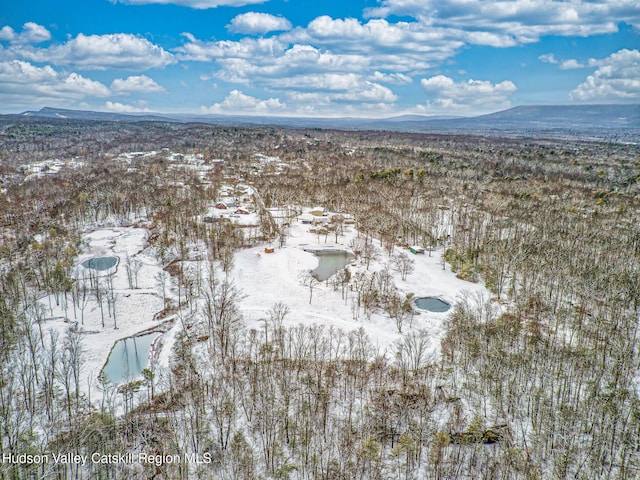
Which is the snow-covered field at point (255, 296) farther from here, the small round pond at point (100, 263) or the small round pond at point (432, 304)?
the small round pond at point (100, 263)

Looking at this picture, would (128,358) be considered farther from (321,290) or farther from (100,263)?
(100,263)

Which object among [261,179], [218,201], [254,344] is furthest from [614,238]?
[261,179]

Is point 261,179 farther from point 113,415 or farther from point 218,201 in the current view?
point 113,415

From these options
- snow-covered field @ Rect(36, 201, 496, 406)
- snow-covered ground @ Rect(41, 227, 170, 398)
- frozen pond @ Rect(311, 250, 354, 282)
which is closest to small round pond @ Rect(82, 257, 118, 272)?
snow-covered ground @ Rect(41, 227, 170, 398)

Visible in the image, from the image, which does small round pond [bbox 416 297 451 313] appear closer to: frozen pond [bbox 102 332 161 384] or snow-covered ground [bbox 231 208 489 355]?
snow-covered ground [bbox 231 208 489 355]

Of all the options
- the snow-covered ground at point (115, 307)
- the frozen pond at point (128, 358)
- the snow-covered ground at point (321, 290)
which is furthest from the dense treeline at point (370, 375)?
the frozen pond at point (128, 358)

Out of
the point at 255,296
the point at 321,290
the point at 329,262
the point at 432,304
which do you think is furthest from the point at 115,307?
the point at 432,304
